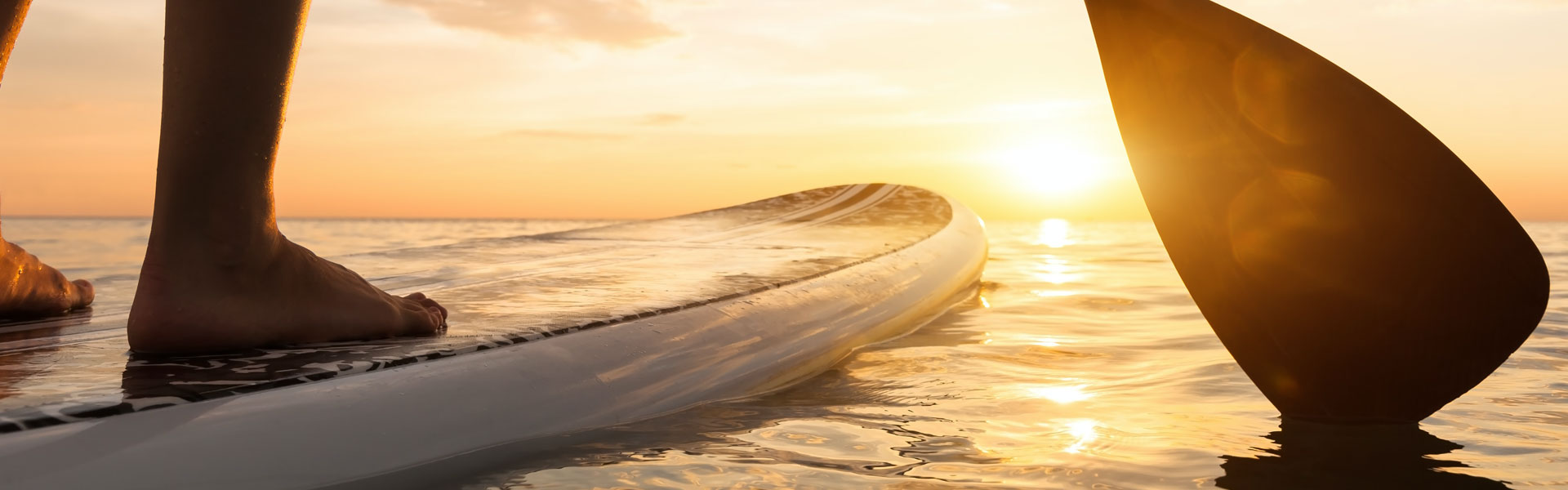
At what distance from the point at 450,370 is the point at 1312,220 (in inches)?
53.2

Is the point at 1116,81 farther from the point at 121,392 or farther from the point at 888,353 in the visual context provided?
the point at 121,392

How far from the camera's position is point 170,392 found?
3.67ft

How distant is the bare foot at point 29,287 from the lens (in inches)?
72.4

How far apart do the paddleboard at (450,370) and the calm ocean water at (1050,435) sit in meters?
0.08

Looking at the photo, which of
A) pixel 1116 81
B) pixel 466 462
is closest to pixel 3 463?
pixel 466 462

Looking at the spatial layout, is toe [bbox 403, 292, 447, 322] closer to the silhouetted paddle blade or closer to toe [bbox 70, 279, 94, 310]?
A: toe [bbox 70, 279, 94, 310]

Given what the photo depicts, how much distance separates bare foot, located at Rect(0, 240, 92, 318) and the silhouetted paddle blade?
6.72 feet

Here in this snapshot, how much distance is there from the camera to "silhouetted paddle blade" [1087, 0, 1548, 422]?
146 centimetres

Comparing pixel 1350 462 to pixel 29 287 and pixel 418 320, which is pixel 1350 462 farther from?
pixel 29 287

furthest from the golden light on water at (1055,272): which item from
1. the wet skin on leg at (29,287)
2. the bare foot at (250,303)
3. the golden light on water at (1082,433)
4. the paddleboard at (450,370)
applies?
the wet skin on leg at (29,287)

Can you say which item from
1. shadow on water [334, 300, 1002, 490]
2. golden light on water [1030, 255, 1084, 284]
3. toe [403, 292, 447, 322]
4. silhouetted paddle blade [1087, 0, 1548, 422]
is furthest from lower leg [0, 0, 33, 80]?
golden light on water [1030, 255, 1084, 284]

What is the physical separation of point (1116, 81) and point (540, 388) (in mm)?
1107

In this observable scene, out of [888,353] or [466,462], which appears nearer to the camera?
[466,462]

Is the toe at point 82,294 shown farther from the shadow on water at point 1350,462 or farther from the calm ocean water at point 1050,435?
the shadow on water at point 1350,462
